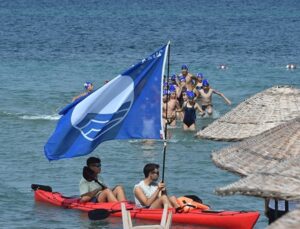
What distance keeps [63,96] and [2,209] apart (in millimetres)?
14085

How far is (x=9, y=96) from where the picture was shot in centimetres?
3184

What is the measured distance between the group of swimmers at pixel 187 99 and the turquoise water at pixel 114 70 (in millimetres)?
301

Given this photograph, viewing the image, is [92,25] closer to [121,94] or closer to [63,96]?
[63,96]

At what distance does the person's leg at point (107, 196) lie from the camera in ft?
53.3

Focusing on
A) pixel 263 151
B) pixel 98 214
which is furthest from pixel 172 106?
pixel 263 151

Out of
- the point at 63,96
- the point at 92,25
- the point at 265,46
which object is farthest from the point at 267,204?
the point at 92,25

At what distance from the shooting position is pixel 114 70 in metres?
39.4

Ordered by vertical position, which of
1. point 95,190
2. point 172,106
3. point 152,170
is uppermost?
point 152,170

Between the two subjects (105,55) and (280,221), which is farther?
(105,55)

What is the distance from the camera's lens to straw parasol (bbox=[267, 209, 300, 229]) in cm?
775

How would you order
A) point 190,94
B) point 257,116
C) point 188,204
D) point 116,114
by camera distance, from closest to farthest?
1. point 116,114
2. point 257,116
3. point 188,204
4. point 190,94

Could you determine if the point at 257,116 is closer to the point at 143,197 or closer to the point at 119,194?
the point at 143,197

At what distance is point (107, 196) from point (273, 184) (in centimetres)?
664

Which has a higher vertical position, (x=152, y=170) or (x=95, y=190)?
(x=152, y=170)
